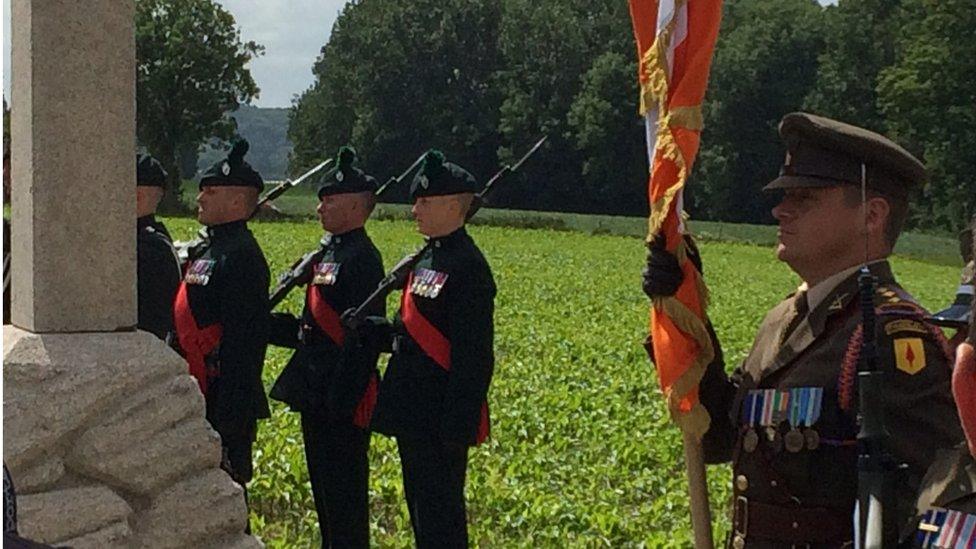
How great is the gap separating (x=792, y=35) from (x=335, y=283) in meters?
54.0

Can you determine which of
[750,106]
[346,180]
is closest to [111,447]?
[346,180]

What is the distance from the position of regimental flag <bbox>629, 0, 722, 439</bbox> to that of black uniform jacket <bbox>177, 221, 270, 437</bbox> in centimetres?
268

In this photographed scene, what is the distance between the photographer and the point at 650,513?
6.84 m

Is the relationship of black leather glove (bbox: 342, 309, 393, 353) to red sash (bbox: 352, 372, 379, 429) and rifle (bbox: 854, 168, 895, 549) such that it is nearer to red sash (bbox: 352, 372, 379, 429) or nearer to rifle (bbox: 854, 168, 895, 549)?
red sash (bbox: 352, 372, 379, 429)

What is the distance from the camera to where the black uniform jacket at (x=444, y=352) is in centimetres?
505

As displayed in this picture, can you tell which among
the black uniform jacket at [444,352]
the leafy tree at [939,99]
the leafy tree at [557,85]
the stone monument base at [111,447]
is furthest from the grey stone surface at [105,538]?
the leafy tree at [557,85]

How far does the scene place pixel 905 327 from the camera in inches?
112

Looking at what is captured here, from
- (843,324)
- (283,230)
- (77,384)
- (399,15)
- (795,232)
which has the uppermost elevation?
(399,15)

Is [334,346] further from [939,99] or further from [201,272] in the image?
[939,99]

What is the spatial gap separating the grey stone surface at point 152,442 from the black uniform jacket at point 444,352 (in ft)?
3.88

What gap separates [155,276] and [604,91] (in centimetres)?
4685

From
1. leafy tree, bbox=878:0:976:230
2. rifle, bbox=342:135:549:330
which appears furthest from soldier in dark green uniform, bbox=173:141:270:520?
leafy tree, bbox=878:0:976:230

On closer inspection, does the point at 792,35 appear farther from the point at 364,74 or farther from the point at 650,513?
the point at 650,513

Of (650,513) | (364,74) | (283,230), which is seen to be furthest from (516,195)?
(650,513)
